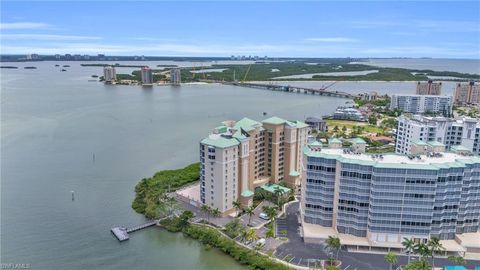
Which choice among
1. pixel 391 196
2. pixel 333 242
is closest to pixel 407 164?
pixel 391 196

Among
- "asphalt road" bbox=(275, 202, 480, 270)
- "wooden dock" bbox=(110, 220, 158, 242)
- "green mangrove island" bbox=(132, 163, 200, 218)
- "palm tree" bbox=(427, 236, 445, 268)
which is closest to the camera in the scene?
"palm tree" bbox=(427, 236, 445, 268)

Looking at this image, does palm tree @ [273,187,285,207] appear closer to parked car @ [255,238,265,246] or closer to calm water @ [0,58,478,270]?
parked car @ [255,238,265,246]

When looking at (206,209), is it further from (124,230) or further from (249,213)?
(124,230)

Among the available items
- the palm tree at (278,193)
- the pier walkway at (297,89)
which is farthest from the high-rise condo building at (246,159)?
the pier walkway at (297,89)

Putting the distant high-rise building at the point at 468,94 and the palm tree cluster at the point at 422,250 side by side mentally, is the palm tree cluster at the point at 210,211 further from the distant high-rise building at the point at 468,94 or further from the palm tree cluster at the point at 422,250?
the distant high-rise building at the point at 468,94

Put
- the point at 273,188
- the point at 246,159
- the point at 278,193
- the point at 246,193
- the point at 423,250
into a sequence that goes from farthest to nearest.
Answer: the point at 273,188 → the point at 278,193 → the point at 246,159 → the point at 246,193 → the point at 423,250

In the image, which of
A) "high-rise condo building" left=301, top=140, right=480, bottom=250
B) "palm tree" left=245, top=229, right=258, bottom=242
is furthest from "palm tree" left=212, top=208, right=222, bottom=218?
"high-rise condo building" left=301, top=140, right=480, bottom=250
